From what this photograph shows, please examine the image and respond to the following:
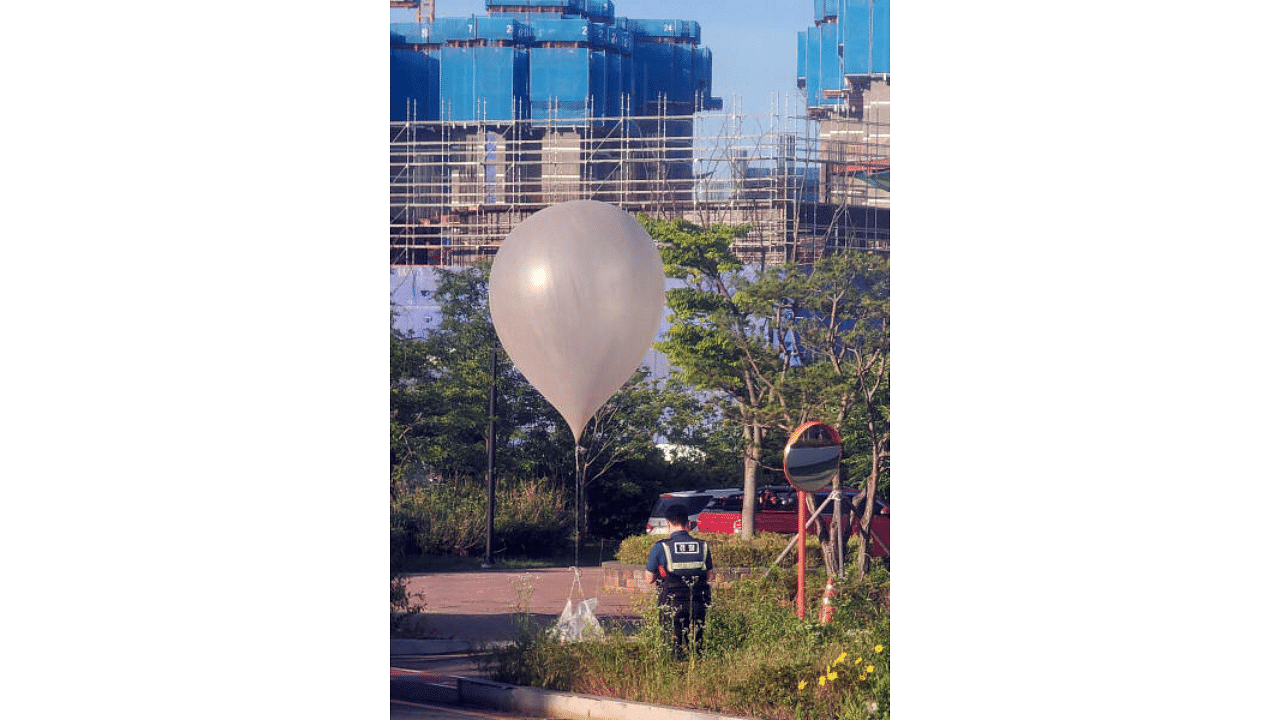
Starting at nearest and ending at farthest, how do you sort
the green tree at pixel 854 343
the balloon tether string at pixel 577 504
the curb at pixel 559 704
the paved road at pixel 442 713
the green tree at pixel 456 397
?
the curb at pixel 559 704
the paved road at pixel 442 713
the green tree at pixel 854 343
the balloon tether string at pixel 577 504
the green tree at pixel 456 397

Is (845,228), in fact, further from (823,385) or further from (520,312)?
(520,312)

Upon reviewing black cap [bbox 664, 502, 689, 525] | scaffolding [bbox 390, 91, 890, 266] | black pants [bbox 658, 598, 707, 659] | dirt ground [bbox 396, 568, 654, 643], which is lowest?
dirt ground [bbox 396, 568, 654, 643]

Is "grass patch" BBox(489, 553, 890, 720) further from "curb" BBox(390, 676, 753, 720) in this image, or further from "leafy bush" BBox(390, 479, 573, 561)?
"leafy bush" BBox(390, 479, 573, 561)

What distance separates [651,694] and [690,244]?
13.3ft

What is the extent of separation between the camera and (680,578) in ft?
27.5

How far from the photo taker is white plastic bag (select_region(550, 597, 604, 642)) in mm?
8875

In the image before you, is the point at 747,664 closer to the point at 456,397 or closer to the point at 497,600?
the point at 497,600

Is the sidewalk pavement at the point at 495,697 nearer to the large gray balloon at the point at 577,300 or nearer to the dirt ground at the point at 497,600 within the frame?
the dirt ground at the point at 497,600

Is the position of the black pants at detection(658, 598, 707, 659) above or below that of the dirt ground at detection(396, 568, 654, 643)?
above

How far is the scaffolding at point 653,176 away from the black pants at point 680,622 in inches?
140

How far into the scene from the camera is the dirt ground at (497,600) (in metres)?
9.99

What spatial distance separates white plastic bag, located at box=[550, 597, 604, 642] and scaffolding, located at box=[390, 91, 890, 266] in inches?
120

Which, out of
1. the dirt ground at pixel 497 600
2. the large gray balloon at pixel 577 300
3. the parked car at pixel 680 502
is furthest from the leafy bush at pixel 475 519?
the large gray balloon at pixel 577 300

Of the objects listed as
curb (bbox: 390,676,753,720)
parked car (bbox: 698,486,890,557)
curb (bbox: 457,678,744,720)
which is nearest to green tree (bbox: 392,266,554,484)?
parked car (bbox: 698,486,890,557)
